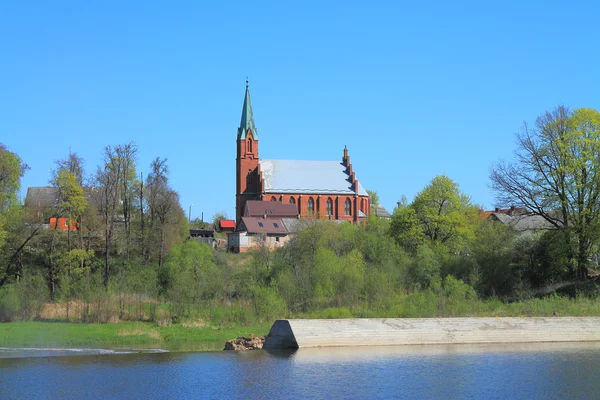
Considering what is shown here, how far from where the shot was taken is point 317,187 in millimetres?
133500

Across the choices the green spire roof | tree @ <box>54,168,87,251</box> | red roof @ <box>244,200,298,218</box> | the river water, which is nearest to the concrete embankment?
the river water

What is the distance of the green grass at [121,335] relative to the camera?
4156 centimetres

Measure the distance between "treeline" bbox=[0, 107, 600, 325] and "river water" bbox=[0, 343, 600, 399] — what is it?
11897 mm

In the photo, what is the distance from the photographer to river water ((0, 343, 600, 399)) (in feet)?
89.5

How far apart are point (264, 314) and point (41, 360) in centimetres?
1709

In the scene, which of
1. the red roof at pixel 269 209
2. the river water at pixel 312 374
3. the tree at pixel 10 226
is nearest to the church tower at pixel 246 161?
the red roof at pixel 269 209

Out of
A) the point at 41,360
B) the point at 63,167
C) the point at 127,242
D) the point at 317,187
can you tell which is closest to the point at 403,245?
the point at 127,242

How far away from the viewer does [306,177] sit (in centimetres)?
13525

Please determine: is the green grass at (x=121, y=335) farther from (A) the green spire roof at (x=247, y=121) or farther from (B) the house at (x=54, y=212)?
(A) the green spire roof at (x=247, y=121)

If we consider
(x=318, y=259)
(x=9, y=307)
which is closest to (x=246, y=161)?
(x=318, y=259)

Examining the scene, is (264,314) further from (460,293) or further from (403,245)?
(403,245)

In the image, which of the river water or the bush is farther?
the bush

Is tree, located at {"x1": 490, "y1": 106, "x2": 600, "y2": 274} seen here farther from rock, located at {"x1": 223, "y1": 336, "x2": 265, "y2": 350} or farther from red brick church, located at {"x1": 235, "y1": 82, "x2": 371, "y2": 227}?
red brick church, located at {"x1": 235, "y1": 82, "x2": 371, "y2": 227}

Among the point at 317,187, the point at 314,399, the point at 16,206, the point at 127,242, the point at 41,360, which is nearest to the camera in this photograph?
the point at 314,399
